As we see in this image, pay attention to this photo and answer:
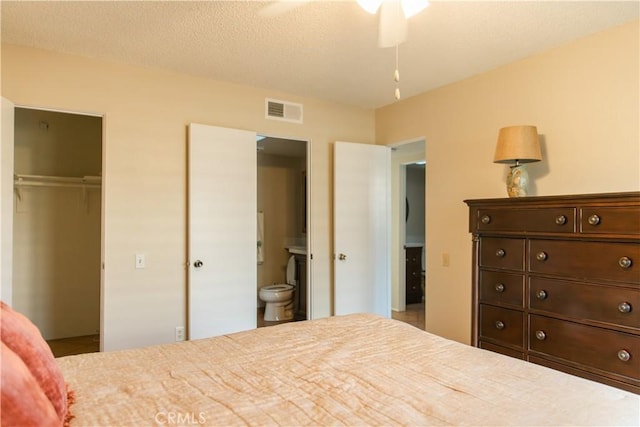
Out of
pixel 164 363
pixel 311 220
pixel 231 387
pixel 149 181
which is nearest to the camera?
pixel 231 387

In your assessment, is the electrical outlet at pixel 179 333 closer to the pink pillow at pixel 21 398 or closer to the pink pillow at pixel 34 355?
the pink pillow at pixel 34 355

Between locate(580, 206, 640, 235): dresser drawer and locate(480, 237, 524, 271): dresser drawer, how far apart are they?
0.41 metres

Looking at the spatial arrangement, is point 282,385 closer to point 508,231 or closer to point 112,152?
point 508,231

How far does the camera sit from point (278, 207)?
592 centimetres

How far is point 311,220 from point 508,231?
2005mm

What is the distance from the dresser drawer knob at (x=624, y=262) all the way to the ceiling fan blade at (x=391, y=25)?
1762 millimetres

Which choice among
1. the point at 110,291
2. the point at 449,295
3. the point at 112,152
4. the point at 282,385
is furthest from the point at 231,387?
the point at 449,295

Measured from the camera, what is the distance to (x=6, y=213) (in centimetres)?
266

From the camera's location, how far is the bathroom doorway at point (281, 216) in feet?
18.1

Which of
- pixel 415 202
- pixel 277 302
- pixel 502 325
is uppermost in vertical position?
pixel 415 202

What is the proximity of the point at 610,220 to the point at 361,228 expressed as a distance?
2433mm

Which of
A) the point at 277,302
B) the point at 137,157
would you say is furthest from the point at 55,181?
the point at 277,302

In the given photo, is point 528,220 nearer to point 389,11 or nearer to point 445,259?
point 445,259

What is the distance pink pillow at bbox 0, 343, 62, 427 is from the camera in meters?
0.85
